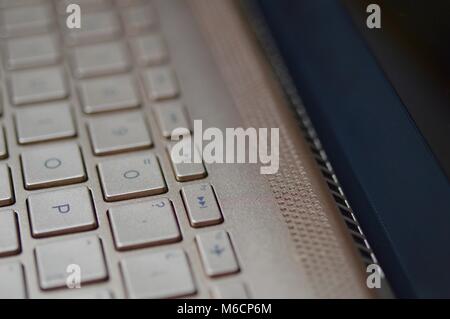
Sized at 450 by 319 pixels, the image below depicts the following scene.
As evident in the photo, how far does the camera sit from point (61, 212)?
47 centimetres

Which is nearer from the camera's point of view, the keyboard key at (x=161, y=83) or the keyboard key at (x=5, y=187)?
the keyboard key at (x=5, y=187)

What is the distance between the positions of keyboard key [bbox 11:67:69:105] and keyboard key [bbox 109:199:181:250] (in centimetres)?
16

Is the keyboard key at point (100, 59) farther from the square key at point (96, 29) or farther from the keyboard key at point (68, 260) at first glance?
the keyboard key at point (68, 260)

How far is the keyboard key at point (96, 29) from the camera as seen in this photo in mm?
647

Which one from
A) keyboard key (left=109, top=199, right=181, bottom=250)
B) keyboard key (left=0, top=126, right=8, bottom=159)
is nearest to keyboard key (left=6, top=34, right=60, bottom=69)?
keyboard key (left=0, top=126, right=8, bottom=159)

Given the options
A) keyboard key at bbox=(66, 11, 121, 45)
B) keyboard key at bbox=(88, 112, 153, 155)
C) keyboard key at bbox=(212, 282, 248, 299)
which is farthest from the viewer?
keyboard key at bbox=(66, 11, 121, 45)

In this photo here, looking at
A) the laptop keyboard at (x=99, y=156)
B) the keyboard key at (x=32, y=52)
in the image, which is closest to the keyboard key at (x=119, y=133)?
the laptop keyboard at (x=99, y=156)

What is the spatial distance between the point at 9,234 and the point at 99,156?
0.10m

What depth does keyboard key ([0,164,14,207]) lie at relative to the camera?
1.56 ft

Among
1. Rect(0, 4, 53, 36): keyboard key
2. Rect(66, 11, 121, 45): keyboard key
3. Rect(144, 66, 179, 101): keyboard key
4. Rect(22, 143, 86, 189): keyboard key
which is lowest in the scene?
Rect(22, 143, 86, 189): keyboard key

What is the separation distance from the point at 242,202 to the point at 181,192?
4cm

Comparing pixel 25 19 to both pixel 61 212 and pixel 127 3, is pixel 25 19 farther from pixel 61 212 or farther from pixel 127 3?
pixel 61 212

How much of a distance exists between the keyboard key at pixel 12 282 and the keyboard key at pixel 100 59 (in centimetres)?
22

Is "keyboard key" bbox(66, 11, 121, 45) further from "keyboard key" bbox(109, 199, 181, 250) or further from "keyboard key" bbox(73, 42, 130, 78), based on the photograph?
"keyboard key" bbox(109, 199, 181, 250)
